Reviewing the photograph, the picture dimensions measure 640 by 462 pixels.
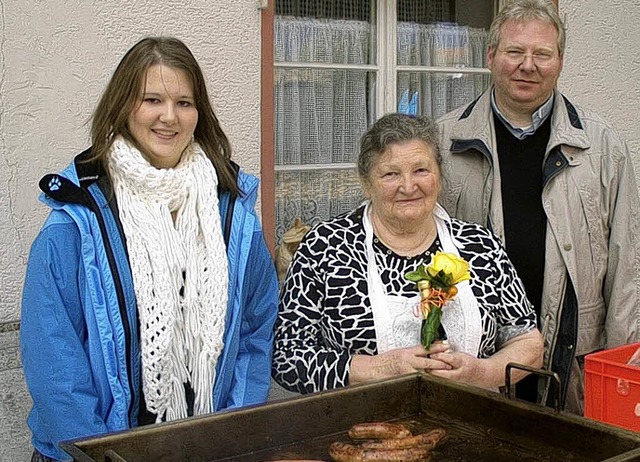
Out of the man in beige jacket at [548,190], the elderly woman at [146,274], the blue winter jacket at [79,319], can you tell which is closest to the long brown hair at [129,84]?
the elderly woman at [146,274]

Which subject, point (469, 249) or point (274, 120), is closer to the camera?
point (469, 249)

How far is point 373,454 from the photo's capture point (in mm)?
2297

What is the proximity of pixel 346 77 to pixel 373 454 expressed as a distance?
3341mm

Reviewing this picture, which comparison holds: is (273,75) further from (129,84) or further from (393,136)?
(129,84)

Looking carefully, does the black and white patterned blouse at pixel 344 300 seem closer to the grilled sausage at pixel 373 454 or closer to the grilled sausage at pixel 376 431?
the grilled sausage at pixel 376 431

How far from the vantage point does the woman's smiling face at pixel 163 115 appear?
279cm

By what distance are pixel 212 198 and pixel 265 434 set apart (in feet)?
2.83

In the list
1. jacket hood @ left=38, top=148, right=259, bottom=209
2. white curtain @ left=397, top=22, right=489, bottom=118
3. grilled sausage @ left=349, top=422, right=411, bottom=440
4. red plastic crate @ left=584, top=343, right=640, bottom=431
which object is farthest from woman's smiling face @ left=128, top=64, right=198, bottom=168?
white curtain @ left=397, top=22, right=489, bottom=118

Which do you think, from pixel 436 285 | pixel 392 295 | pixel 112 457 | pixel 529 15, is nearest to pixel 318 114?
pixel 529 15

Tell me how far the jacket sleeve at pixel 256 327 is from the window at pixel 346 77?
5.59ft

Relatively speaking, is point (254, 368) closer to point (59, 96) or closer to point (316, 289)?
point (316, 289)

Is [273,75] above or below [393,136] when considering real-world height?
above

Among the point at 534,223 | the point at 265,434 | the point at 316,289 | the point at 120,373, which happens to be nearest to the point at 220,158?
the point at 316,289

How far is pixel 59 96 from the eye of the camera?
398 centimetres
